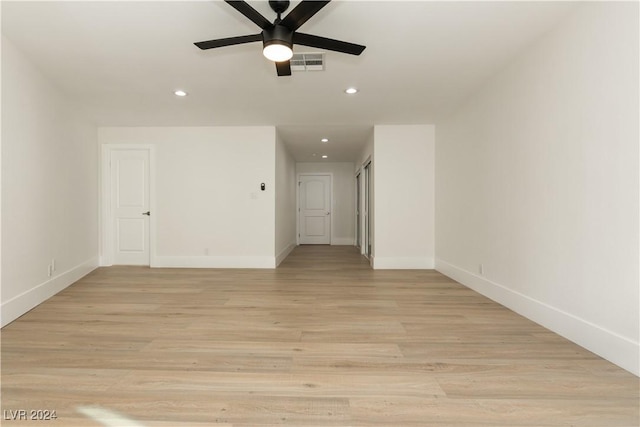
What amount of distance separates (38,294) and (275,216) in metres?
3.08

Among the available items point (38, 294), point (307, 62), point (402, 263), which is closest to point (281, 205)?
point (402, 263)

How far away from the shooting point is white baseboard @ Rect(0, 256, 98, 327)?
8.75 ft

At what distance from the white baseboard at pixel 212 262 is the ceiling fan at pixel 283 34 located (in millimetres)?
3515

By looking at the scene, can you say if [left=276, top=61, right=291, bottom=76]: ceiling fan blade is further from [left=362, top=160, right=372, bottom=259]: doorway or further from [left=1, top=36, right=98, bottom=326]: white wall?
[left=362, top=160, right=372, bottom=259]: doorway

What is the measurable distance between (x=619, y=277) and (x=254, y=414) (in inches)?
88.5

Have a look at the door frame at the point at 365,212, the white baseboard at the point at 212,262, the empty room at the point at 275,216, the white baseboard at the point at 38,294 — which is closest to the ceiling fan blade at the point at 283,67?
the empty room at the point at 275,216

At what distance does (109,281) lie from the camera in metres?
4.10

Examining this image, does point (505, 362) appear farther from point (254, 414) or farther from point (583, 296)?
point (254, 414)

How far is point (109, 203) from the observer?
201 inches

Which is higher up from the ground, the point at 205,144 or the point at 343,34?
the point at 343,34

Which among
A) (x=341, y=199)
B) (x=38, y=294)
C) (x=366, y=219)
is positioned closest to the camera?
(x=38, y=294)

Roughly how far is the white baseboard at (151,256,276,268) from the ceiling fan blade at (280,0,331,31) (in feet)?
12.4

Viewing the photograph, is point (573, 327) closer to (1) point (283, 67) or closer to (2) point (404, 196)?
(1) point (283, 67)

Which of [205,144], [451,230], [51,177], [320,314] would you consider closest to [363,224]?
[451,230]
